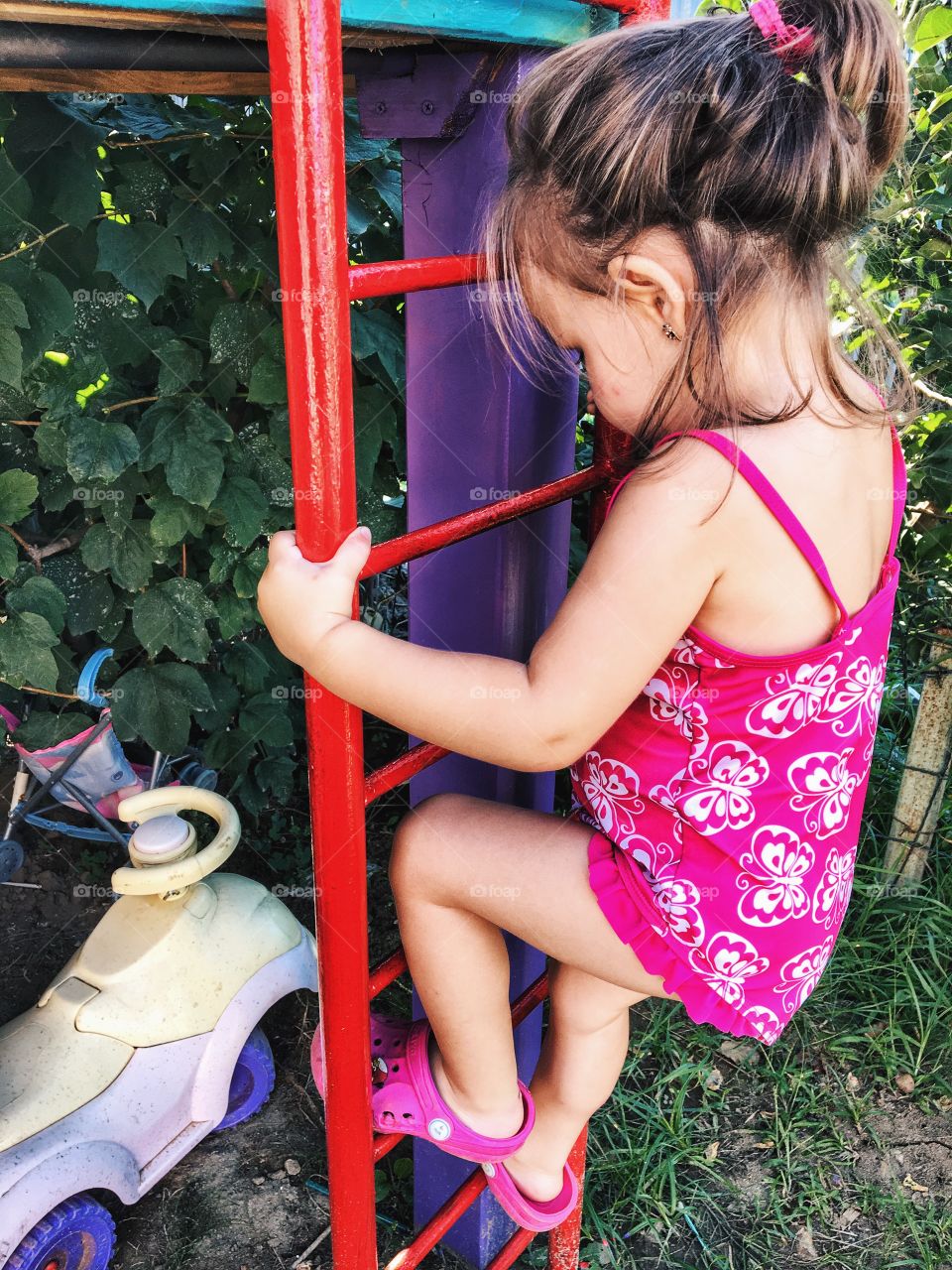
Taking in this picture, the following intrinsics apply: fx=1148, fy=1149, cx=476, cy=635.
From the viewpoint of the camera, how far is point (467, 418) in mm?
1382

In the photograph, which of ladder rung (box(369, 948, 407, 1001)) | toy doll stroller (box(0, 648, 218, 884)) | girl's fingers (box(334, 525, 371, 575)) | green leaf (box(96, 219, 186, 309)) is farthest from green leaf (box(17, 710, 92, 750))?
girl's fingers (box(334, 525, 371, 575))

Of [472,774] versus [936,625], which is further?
[936,625]

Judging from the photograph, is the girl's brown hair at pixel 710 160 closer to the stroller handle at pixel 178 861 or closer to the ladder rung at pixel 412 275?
the ladder rung at pixel 412 275

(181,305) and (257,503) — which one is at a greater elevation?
(181,305)

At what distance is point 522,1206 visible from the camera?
1.51m

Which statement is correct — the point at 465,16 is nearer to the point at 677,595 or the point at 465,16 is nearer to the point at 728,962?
the point at 677,595

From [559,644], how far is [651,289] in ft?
1.17

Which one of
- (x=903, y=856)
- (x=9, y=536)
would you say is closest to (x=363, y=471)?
(x=9, y=536)

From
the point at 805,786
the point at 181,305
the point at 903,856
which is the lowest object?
the point at 903,856

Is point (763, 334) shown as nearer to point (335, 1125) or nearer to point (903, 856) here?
point (335, 1125)

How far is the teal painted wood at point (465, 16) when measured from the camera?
2.91ft

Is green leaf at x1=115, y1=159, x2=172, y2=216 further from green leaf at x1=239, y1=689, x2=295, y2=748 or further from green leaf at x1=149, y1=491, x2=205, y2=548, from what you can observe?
green leaf at x1=239, y1=689, x2=295, y2=748

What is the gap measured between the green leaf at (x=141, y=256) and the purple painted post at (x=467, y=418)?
1.67 ft

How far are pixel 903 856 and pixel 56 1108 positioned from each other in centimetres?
185
